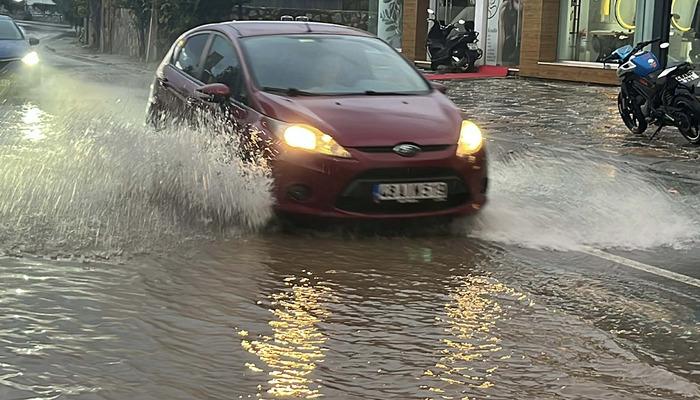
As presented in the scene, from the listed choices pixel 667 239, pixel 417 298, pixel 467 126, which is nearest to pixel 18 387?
pixel 417 298

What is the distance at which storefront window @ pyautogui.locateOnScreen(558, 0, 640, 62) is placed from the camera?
2052 centimetres

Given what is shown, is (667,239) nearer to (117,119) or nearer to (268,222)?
(268,222)

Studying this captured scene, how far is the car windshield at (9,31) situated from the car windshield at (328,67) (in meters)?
11.8

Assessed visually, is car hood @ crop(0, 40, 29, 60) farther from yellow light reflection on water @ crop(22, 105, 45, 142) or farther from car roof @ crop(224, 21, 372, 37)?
car roof @ crop(224, 21, 372, 37)

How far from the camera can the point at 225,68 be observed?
7.58 metres

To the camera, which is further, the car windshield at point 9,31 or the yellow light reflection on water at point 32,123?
the car windshield at point 9,31

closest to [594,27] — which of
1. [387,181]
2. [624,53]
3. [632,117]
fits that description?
[632,117]

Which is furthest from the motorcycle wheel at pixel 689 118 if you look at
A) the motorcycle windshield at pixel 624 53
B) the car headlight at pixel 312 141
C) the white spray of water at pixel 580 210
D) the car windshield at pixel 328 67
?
→ the car headlight at pixel 312 141

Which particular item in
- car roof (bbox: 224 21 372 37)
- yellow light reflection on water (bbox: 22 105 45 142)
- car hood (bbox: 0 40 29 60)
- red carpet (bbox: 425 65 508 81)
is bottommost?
yellow light reflection on water (bbox: 22 105 45 142)

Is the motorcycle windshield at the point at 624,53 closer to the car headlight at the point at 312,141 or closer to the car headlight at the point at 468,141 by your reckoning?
the car headlight at the point at 468,141

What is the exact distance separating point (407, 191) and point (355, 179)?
36 cm

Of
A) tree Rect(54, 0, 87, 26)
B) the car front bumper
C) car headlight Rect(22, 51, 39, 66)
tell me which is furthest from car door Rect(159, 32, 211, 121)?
tree Rect(54, 0, 87, 26)

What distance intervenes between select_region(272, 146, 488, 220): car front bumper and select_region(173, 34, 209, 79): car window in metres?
2.18

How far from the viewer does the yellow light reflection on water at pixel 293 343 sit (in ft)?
12.6
